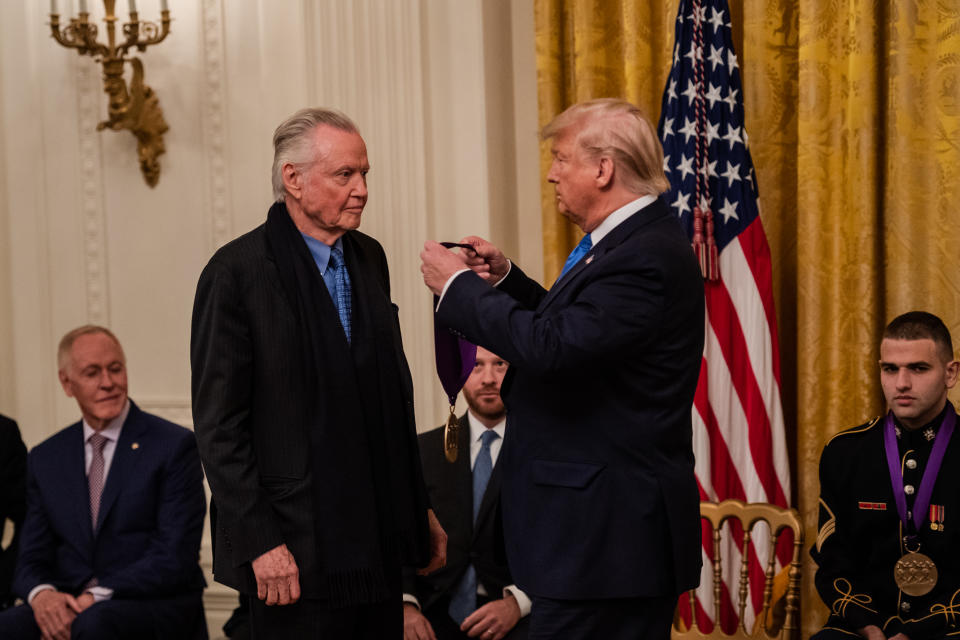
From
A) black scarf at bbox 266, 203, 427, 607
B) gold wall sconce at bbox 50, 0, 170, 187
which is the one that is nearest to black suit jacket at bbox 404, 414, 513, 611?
black scarf at bbox 266, 203, 427, 607

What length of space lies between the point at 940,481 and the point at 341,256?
210 centimetres

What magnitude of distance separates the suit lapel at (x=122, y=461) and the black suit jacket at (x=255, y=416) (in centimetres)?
167

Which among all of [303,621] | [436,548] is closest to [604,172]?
[436,548]

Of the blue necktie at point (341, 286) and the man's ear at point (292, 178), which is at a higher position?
the man's ear at point (292, 178)

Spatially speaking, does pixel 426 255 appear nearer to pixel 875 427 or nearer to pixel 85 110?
pixel 875 427

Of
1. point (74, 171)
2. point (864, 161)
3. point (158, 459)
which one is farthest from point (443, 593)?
point (74, 171)

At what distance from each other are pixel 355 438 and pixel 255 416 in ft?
0.81

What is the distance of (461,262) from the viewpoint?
9.00ft

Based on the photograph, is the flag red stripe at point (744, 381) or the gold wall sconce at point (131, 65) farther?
the gold wall sconce at point (131, 65)

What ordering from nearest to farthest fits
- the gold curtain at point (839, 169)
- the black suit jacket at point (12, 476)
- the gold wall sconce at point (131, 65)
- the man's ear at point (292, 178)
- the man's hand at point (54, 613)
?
the man's ear at point (292, 178) < the man's hand at point (54, 613) < the gold curtain at point (839, 169) < the black suit jacket at point (12, 476) < the gold wall sconce at point (131, 65)

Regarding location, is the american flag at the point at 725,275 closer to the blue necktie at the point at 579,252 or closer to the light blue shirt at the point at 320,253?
the blue necktie at the point at 579,252

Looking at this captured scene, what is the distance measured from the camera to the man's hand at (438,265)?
2.70 meters

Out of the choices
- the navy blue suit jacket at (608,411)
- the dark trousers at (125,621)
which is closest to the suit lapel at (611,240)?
the navy blue suit jacket at (608,411)

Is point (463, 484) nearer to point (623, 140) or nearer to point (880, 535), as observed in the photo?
point (880, 535)
